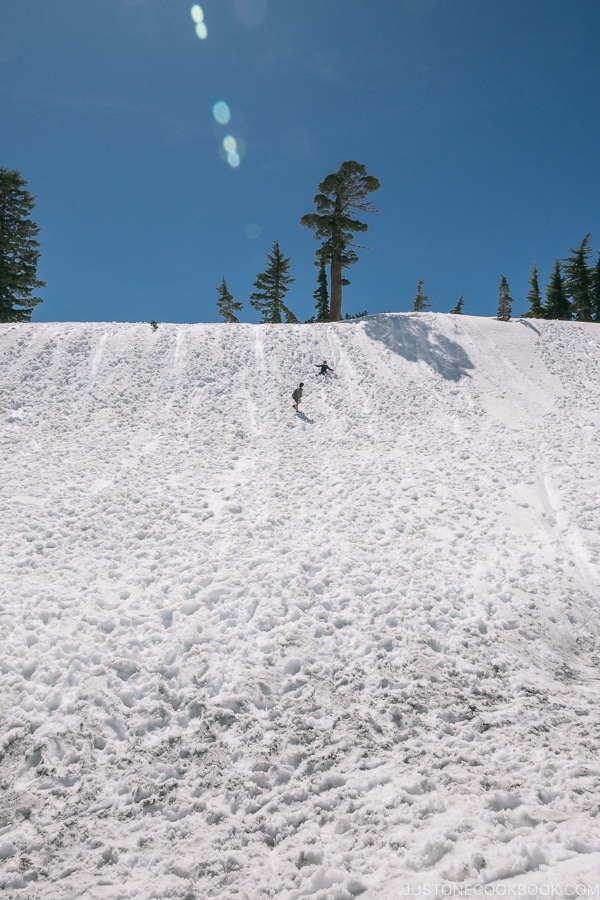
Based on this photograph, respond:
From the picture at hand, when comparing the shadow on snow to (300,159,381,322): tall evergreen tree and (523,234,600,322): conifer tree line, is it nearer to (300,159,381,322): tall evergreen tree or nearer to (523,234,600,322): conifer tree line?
(300,159,381,322): tall evergreen tree

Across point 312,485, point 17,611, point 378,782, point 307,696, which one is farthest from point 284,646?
point 312,485

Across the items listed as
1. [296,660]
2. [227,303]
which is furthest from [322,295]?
[296,660]

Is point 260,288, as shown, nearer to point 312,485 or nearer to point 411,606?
point 312,485

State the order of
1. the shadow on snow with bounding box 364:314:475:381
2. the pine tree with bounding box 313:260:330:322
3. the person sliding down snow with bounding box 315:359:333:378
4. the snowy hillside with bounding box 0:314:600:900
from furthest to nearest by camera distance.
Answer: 1. the pine tree with bounding box 313:260:330:322
2. the shadow on snow with bounding box 364:314:475:381
3. the person sliding down snow with bounding box 315:359:333:378
4. the snowy hillside with bounding box 0:314:600:900

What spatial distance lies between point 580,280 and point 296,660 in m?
57.4

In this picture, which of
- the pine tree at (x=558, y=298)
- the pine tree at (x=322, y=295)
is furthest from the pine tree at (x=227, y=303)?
the pine tree at (x=558, y=298)

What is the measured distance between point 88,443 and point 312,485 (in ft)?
28.0

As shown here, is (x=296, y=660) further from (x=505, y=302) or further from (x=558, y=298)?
(x=558, y=298)

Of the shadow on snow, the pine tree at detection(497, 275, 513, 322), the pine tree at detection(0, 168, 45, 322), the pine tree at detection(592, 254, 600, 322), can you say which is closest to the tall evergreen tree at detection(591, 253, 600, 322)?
the pine tree at detection(592, 254, 600, 322)

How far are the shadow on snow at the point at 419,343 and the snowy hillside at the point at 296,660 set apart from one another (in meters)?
7.30

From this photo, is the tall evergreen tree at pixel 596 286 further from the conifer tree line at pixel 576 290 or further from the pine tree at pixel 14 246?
the pine tree at pixel 14 246

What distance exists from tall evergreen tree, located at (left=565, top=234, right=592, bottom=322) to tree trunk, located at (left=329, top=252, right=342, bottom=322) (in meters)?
33.7

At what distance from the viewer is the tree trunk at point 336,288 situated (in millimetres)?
31641

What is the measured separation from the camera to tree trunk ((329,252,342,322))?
104 feet
